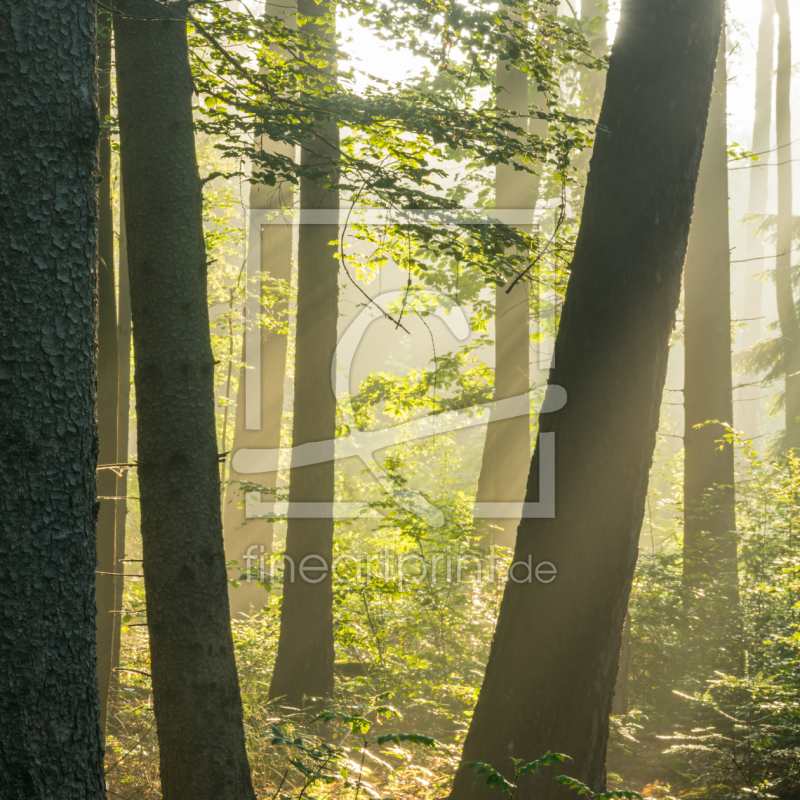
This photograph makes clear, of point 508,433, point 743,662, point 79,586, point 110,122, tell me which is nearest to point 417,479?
point 508,433

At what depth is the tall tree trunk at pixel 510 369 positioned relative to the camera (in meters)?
10.5

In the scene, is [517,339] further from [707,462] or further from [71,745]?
[71,745]

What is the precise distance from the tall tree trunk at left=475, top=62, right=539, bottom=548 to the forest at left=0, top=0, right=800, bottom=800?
6 centimetres

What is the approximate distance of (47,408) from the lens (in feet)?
6.54

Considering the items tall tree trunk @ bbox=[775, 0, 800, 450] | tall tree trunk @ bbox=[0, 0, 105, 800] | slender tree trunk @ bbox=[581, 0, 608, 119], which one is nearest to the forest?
tall tree trunk @ bbox=[0, 0, 105, 800]

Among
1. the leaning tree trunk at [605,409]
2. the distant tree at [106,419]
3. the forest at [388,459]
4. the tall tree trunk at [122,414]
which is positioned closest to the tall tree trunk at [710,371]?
the forest at [388,459]

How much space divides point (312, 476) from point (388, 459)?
903 mm

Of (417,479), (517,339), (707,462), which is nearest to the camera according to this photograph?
(707,462)

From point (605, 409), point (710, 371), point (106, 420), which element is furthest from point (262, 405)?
point (605, 409)

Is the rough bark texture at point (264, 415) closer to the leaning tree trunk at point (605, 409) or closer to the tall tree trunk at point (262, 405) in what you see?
the tall tree trunk at point (262, 405)

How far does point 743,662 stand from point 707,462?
11.1 feet

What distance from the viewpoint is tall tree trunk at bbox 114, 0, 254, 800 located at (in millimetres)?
3555

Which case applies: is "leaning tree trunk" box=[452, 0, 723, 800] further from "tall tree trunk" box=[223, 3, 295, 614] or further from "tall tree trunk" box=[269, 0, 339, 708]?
"tall tree trunk" box=[223, 3, 295, 614]

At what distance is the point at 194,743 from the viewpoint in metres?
3.51
